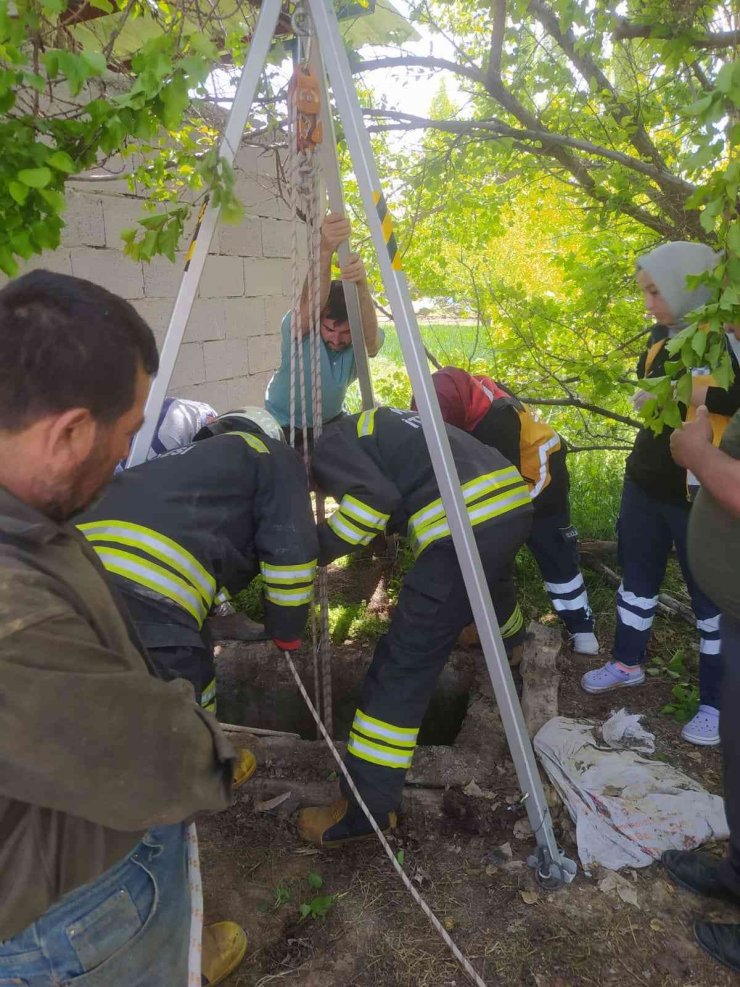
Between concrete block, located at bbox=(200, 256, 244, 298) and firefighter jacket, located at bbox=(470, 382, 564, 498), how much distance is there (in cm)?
257

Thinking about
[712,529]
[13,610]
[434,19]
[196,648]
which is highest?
[434,19]

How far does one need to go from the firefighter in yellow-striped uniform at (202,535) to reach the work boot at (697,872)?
1.43m

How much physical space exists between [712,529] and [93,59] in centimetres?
183

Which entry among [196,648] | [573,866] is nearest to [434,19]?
[196,648]

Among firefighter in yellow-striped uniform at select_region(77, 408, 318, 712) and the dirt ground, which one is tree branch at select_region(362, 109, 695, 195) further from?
the dirt ground

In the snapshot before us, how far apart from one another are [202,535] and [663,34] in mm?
2779

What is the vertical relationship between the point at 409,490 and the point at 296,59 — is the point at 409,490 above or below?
below

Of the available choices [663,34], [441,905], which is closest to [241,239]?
[663,34]

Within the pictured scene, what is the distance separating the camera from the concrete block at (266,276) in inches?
203

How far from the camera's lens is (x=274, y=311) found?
5469 millimetres

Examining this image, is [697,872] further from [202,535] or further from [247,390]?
[247,390]

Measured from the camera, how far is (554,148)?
12.8ft

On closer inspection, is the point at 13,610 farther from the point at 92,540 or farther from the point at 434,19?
the point at 434,19

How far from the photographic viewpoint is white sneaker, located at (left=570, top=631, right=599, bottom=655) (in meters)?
3.45
